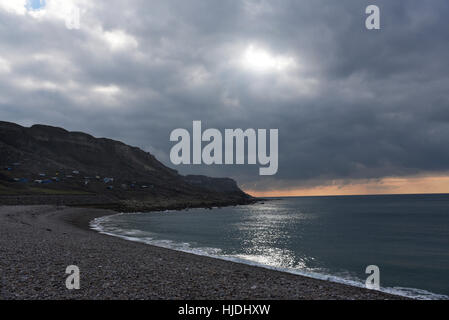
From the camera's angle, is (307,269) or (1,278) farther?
(307,269)

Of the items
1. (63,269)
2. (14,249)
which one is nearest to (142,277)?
(63,269)

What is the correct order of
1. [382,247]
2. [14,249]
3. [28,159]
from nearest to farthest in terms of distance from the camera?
[14,249], [382,247], [28,159]

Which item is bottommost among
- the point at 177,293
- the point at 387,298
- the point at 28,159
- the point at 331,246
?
the point at 331,246

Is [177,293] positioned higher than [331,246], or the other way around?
[177,293]

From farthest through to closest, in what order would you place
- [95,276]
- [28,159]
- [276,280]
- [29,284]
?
[28,159] → [276,280] → [95,276] → [29,284]

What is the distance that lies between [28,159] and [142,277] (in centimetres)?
22246

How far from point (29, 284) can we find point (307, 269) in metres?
22.7

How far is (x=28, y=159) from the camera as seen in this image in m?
198

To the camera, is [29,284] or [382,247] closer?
[29,284]

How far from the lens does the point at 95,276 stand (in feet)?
54.5
